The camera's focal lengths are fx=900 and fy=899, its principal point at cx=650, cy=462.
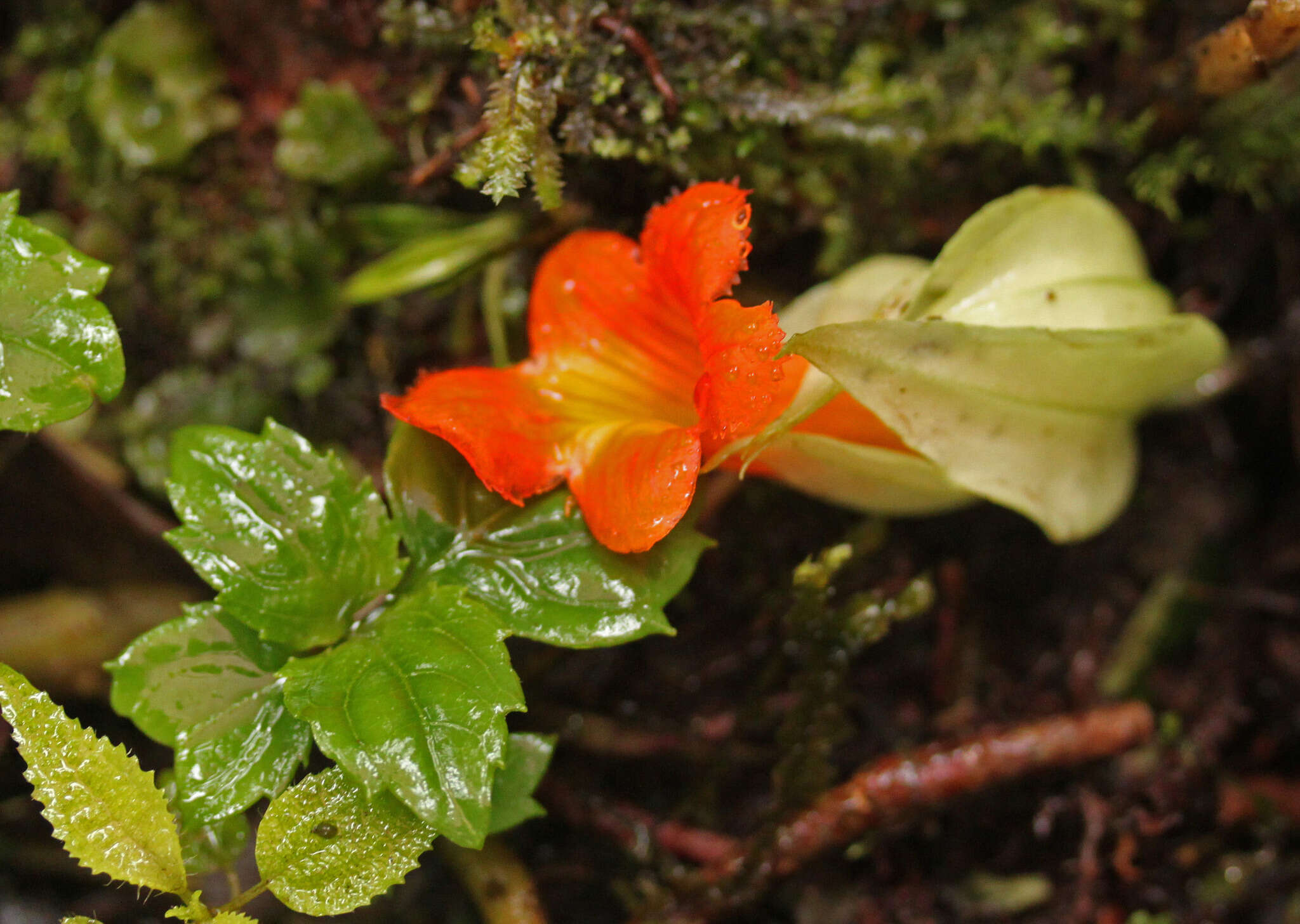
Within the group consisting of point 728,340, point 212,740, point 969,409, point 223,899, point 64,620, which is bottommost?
point 223,899

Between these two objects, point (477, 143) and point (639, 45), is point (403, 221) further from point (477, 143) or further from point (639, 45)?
point (639, 45)

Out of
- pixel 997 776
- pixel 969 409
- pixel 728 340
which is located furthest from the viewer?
pixel 997 776

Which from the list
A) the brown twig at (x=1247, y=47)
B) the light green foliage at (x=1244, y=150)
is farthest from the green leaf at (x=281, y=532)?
the light green foliage at (x=1244, y=150)

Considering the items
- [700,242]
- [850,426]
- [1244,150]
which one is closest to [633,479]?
[700,242]

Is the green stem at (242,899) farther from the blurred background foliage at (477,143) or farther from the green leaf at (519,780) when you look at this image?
the blurred background foliage at (477,143)

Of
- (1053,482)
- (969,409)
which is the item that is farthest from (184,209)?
(1053,482)

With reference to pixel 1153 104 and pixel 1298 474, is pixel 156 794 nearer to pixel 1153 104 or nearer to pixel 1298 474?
pixel 1153 104
